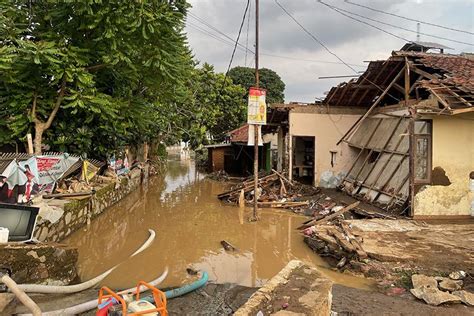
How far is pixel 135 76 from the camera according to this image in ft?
42.8

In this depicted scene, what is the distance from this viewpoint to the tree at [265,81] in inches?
1694

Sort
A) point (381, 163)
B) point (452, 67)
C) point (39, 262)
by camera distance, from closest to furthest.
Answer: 1. point (39, 262)
2. point (452, 67)
3. point (381, 163)

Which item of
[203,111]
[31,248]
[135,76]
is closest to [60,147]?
[135,76]

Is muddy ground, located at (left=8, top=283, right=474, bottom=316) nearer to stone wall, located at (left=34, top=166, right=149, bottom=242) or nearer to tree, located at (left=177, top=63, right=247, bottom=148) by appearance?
stone wall, located at (left=34, top=166, right=149, bottom=242)

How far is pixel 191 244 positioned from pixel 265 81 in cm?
3689

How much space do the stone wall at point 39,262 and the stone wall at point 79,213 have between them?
2094 mm

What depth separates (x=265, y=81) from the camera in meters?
44.5

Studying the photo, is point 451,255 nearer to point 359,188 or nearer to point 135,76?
point 359,188

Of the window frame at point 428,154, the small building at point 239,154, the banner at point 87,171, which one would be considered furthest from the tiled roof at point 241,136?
the window frame at point 428,154

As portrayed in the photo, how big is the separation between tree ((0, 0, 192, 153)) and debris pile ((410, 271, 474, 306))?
30.3 ft

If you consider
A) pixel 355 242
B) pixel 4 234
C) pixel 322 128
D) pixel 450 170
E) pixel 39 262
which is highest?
pixel 322 128

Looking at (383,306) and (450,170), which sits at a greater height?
(450,170)

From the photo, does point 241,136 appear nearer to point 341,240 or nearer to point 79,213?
Answer: point 79,213

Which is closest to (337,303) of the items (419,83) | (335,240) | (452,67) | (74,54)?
(335,240)
